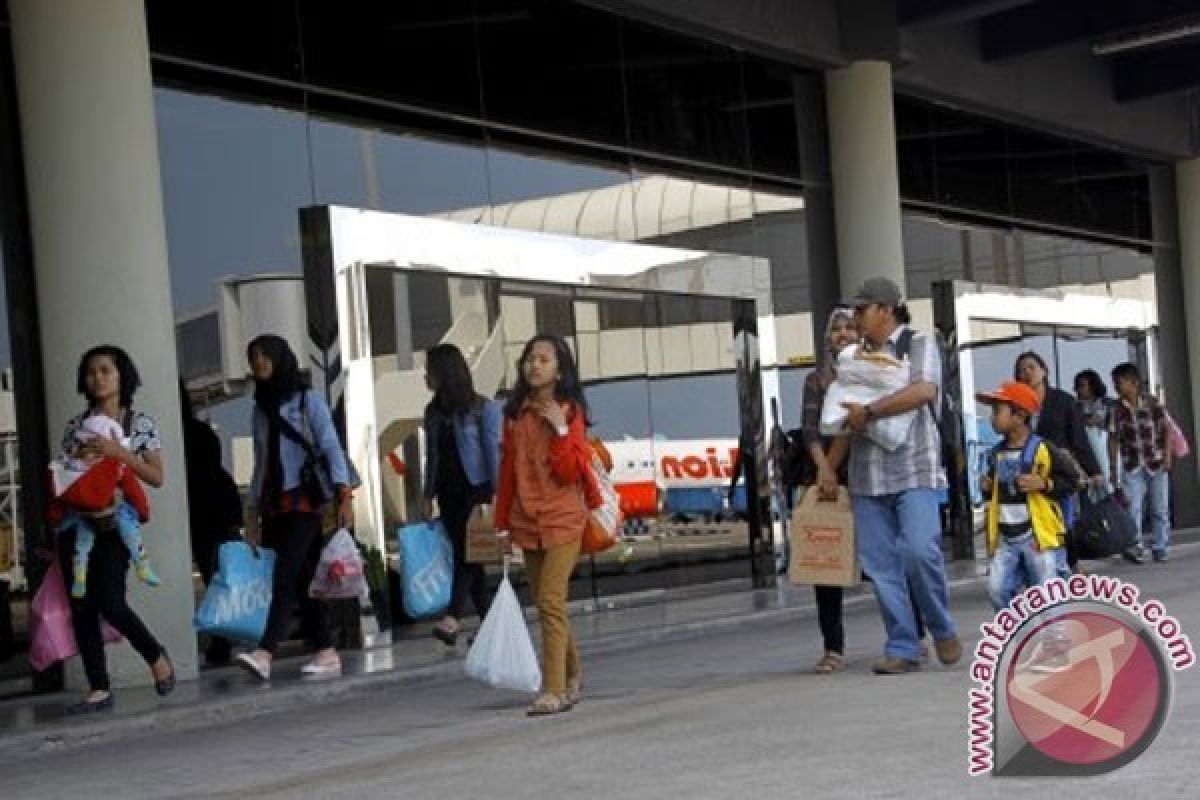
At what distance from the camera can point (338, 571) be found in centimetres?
1112

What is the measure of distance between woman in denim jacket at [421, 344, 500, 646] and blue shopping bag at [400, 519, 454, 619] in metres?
0.26

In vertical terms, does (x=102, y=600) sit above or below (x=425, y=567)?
above

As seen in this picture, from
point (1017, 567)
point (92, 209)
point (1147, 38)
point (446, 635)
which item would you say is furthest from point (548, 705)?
point (1147, 38)

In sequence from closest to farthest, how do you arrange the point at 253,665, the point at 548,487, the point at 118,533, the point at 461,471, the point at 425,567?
the point at 548,487
the point at 118,533
the point at 253,665
the point at 461,471
the point at 425,567

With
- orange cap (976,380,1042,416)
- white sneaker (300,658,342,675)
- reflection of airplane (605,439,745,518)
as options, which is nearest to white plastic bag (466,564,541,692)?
white sneaker (300,658,342,675)

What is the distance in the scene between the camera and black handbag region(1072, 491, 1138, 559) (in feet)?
33.8

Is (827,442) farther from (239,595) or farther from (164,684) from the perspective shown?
(164,684)

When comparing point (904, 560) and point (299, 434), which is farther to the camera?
point (299, 434)

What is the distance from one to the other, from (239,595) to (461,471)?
2096 mm

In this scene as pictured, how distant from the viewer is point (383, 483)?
14.0 m

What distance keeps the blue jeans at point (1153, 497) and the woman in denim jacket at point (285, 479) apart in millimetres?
9980

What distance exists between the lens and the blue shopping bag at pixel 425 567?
13.2 metres

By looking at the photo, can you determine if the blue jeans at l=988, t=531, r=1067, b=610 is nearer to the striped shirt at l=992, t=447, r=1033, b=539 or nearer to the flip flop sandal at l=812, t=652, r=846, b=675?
the striped shirt at l=992, t=447, r=1033, b=539

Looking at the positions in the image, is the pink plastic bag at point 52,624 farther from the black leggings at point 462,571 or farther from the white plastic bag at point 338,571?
the black leggings at point 462,571
